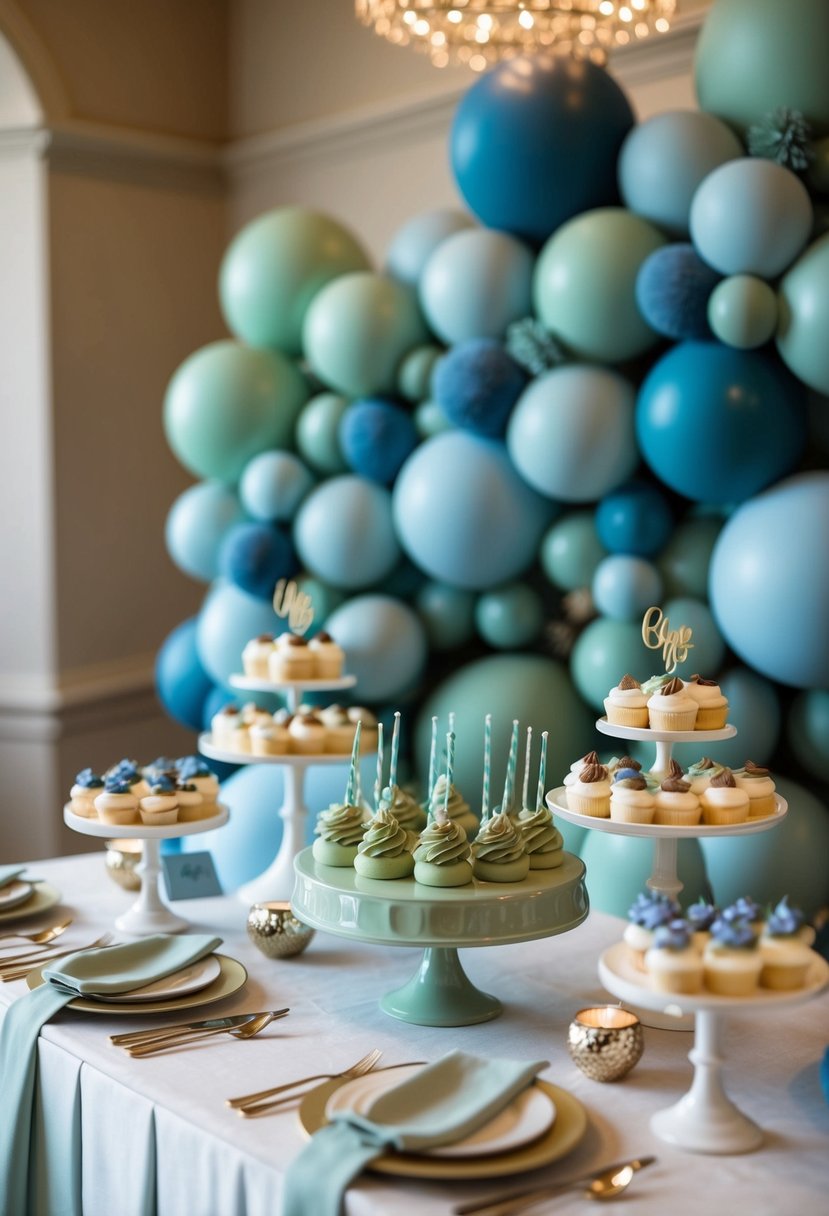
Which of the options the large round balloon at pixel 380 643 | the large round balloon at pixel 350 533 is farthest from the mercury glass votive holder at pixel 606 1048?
the large round balloon at pixel 350 533

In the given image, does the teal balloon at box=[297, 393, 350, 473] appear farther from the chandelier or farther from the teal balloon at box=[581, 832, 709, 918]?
the teal balloon at box=[581, 832, 709, 918]

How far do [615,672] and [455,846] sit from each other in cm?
116

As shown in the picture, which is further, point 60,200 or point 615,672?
point 60,200

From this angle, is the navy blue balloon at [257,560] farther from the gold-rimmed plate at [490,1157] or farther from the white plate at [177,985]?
the gold-rimmed plate at [490,1157]

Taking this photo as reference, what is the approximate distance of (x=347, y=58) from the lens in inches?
165

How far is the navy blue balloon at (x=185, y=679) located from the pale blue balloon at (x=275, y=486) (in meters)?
0.47

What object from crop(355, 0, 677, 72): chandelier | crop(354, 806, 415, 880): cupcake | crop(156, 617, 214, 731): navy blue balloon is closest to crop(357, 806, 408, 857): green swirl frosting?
crop(354, 806, 415, 880): cupcake

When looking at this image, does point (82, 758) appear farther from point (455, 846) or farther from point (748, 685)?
point (455, 846)

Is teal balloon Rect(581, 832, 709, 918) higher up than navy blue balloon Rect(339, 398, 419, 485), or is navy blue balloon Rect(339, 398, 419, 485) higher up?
navy blue balloon Rect(339, 398, 419, 485)

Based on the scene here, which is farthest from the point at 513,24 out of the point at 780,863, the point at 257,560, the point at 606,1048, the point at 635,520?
the point at 606,1048

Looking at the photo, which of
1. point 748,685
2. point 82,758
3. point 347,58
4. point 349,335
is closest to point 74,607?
point 82,758

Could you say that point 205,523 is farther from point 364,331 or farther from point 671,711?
point 671,711

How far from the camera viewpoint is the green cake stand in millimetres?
1631

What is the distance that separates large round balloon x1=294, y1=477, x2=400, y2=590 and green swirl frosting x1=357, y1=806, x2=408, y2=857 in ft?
4.56
